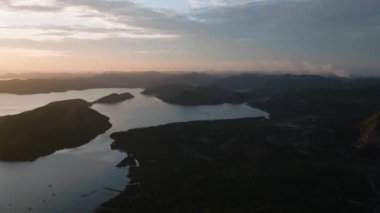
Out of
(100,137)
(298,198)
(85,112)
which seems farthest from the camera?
(85,112)

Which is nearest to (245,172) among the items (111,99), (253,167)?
(253,167)

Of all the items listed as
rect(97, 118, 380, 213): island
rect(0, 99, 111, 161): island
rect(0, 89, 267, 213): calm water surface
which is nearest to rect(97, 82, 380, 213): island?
rect(97, 118, 380, 213): island

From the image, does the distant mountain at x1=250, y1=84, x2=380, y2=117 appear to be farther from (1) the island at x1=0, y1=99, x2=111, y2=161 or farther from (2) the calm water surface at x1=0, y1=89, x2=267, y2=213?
(2) the calm water surface at x1=0, y1=89, x2=267, y2=213

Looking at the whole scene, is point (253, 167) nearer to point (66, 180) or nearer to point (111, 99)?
point (66, 180)

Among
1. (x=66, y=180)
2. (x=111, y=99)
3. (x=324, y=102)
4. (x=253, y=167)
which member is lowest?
(x=66, y=180)

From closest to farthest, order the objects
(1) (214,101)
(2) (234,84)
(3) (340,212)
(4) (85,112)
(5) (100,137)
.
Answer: (3) (340,212) < (5) (100,137) < (4) (85,112) < (1) (214,101) < (2) (234,84)

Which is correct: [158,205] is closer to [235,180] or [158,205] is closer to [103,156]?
[235,180]

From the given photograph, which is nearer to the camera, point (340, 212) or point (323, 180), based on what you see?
point (340, 212)

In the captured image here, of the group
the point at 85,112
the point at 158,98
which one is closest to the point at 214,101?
the point at 158,98

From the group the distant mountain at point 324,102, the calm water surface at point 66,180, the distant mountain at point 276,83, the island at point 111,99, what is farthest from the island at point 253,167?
the distant mountain at point 276,83
